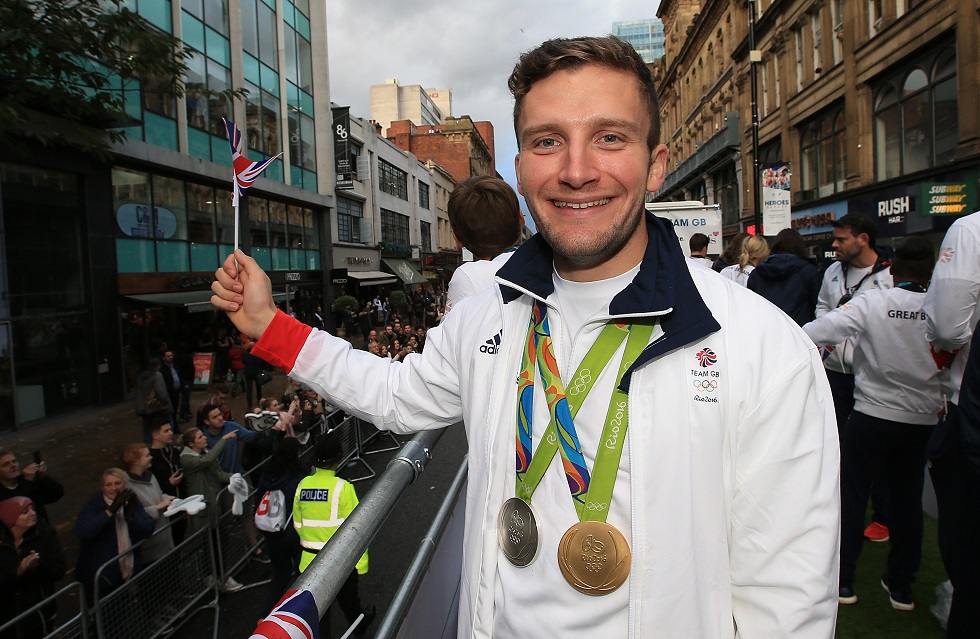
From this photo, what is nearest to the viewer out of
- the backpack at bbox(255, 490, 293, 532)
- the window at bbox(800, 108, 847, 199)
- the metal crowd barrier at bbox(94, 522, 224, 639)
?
the metal crowd barrier at bbox(94, 522, 224, 639)

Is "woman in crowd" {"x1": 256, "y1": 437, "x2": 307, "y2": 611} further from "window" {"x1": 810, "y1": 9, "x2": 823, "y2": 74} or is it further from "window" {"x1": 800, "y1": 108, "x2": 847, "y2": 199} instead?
"window" {"x1": 810, "y1": 9, "x2": 823, "y2": 74}

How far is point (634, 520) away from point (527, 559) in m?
0.31

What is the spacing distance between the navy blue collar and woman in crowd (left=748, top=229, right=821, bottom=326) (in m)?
3.92

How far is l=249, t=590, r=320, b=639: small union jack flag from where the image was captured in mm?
1180

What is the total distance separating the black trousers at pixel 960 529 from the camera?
2572 mm

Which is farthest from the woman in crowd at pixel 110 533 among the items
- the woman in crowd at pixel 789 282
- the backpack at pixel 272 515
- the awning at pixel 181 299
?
the awning at pixel 181 299

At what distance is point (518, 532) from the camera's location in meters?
1.56

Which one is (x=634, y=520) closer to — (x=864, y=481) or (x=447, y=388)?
(x=447, y=388)

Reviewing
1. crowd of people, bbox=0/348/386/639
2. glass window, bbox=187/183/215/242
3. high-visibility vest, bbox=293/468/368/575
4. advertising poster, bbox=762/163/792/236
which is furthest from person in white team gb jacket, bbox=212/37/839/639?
glass window, bbox=187/183/215/242

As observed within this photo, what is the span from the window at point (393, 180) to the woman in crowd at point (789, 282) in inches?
1405

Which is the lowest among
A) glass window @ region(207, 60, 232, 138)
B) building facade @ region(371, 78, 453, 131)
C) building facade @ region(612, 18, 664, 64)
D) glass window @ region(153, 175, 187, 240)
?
glass window @ region(153, 175, 187, 240)

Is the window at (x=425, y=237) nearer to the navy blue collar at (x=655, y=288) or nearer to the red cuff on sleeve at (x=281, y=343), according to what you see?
the red cuff on sleeve at (x=281, y=343)

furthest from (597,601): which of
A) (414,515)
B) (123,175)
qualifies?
(123,175)

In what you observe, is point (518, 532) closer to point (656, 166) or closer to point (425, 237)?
point (656, 166)
